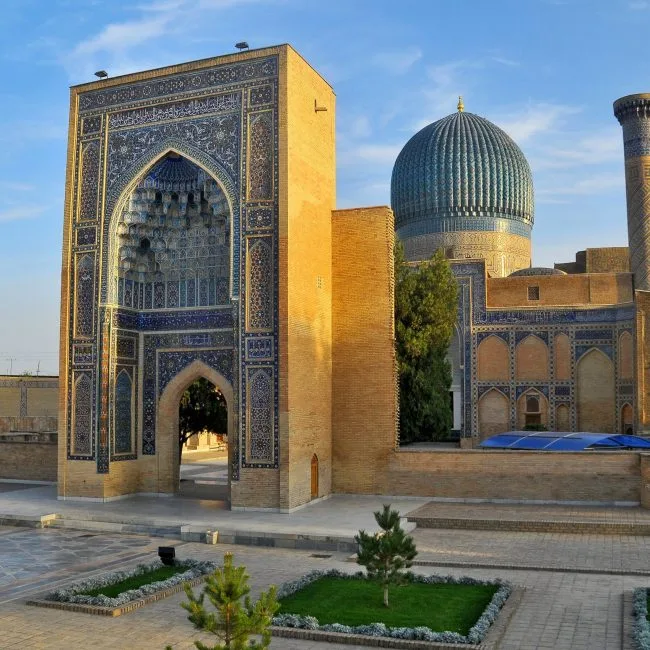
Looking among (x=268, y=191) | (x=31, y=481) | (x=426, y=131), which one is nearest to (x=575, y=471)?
(x=268, y=191)

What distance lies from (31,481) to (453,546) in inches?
336

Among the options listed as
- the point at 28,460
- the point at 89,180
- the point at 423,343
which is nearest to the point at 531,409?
the point at 423,343

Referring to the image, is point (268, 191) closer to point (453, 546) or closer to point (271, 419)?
point (271, 419)

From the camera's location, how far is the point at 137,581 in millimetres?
7203

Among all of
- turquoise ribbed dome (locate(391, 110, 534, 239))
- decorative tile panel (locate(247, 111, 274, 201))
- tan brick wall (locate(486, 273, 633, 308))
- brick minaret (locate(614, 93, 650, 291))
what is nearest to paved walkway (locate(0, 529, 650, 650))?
decorative tile panel (locate(247, 111, 274, 201))

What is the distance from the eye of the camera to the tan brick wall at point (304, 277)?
10898 mm

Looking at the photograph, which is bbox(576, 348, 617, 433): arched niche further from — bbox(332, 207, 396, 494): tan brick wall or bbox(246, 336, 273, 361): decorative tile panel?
bbox(246, 336, 273, 361): decorative tile panel

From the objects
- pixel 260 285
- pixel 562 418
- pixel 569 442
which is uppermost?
pixel 260 285

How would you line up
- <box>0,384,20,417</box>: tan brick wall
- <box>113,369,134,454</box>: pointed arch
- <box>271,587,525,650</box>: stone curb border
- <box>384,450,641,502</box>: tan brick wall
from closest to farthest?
<box>271,587,525,650</box>: stone curb border
<box>384,450,641,502</box>: tan brick wall
<box>113,369,134,454</box>: pointed arch
<box>0,384,20,417</box>: tan brick wall

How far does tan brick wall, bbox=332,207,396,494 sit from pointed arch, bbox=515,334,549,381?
10.6m

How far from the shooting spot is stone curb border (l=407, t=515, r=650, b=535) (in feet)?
30.2

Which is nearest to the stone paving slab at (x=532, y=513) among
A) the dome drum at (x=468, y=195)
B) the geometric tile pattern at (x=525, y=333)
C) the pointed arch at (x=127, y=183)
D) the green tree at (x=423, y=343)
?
the green tree at (x=423, y=343)

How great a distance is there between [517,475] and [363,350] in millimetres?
2853

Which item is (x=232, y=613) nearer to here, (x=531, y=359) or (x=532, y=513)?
(x=532, y=513)
